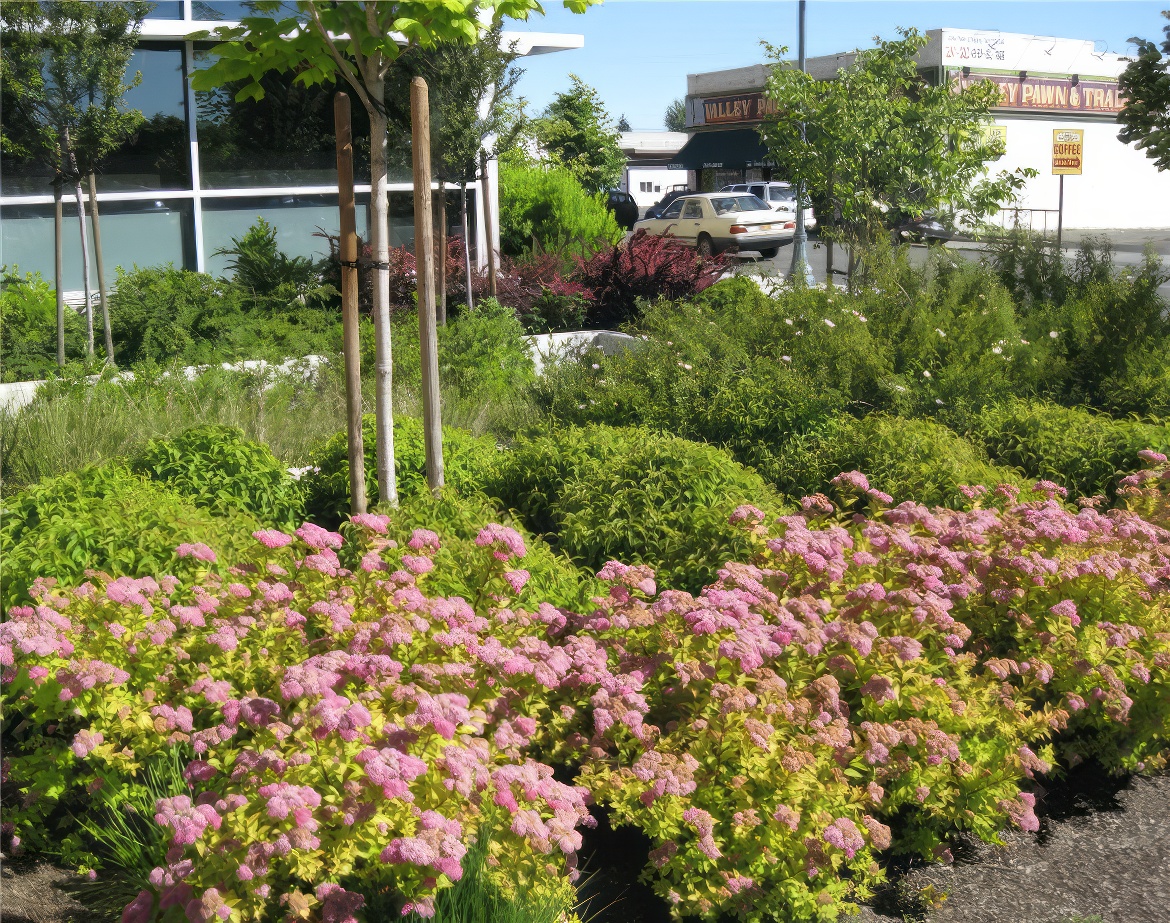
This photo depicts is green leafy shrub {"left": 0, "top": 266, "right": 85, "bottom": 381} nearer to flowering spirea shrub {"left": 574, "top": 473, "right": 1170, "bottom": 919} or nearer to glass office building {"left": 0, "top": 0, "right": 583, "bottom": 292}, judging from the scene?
glass office building {"left": 0, "top": 0, "right": 583, "bottom": 292}

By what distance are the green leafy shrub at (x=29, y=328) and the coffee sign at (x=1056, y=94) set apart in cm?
3547

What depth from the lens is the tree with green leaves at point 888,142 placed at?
12.5 m

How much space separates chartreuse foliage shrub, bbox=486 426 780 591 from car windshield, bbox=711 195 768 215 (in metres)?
23.0

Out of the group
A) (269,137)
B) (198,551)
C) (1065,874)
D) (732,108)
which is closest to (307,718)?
(198,551)

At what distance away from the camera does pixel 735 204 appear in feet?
90.7

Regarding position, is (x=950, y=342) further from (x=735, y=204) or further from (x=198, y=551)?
(x=735, y=204)

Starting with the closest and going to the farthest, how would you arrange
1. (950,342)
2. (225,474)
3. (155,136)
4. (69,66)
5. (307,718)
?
(307,718) < (225,474) < (950,342) < (69,66) < (155,136)

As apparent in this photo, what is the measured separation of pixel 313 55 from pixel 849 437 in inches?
127

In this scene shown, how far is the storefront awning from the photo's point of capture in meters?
44.5

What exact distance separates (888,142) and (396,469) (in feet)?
30.3

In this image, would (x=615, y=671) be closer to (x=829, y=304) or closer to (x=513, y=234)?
(x=829, y=304)

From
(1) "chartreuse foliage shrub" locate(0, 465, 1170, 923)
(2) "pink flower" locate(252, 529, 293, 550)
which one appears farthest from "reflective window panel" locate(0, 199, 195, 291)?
(1) "chartreuse foliage shrub" locate(0, 465, 1170, 923)

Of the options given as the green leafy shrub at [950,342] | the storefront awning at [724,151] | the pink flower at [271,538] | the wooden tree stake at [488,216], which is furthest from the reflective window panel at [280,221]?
the storefront awning at [724,151]

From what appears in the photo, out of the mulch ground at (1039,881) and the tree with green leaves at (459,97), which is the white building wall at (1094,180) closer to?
the tree with green leaves at (459,97)
